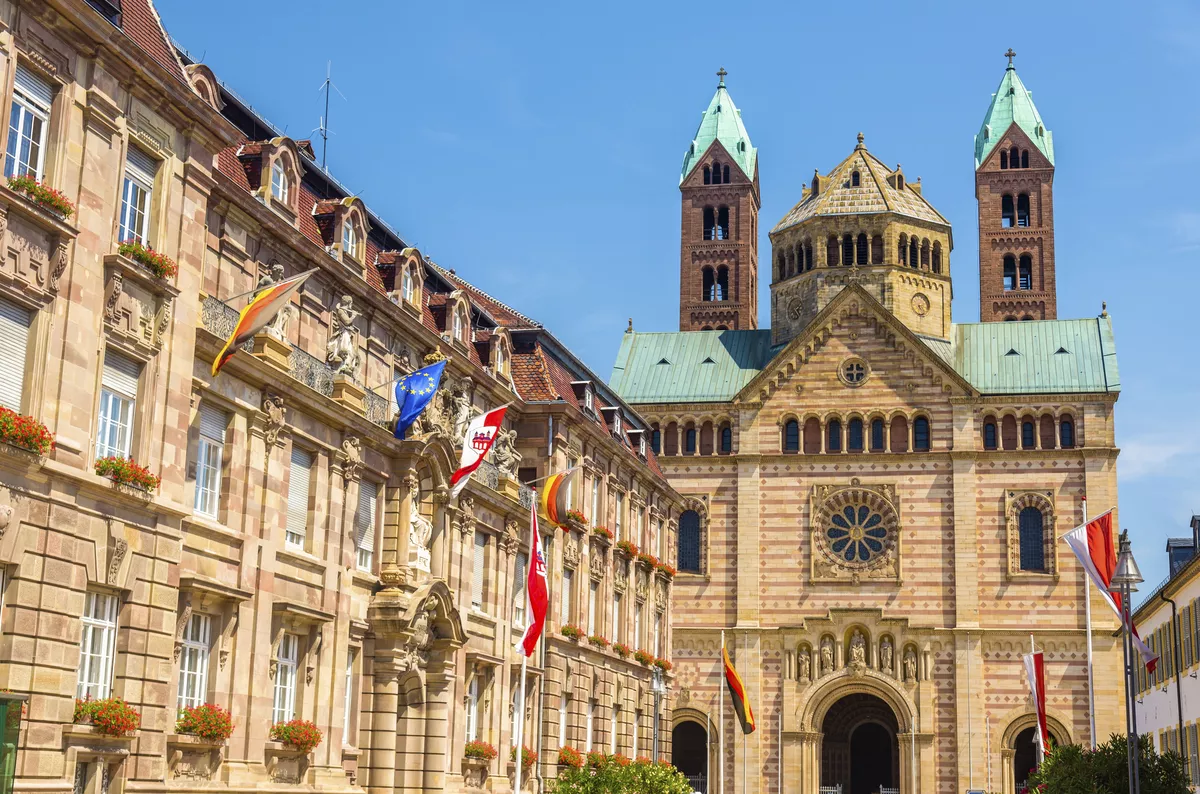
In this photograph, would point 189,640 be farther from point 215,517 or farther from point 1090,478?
point 1090,478

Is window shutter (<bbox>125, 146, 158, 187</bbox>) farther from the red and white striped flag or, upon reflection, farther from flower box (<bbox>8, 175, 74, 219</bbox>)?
the red and white striped flag

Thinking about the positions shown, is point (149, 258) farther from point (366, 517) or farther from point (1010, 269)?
point (1010, 269)

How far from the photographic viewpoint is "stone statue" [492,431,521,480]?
144 ft

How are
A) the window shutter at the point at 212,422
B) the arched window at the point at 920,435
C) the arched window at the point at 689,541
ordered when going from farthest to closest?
the arched window at the point at 689,541, the arched window at the point at 920,435, the window shutter at the point at 212,422

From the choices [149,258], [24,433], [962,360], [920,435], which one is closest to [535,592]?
[149,258]

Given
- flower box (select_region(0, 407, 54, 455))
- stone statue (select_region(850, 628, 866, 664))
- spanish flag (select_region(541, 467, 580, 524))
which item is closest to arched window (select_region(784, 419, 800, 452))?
stone statue (select_region(850, 628, 866, 664))

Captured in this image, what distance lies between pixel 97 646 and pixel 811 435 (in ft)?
200

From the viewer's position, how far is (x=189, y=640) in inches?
1096

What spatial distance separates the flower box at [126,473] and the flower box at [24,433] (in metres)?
1.66

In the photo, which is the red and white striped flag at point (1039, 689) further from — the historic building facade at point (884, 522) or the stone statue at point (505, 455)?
the stone statue at point (505, 455)

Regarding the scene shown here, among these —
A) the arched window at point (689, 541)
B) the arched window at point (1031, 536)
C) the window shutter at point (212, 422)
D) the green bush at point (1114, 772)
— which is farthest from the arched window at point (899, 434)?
the window shutter at point (212, 422)

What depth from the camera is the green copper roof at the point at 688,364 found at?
279 feet

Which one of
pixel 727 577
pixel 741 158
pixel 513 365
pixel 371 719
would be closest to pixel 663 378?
pixel 727 577

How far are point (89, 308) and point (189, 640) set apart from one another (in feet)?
23.8
